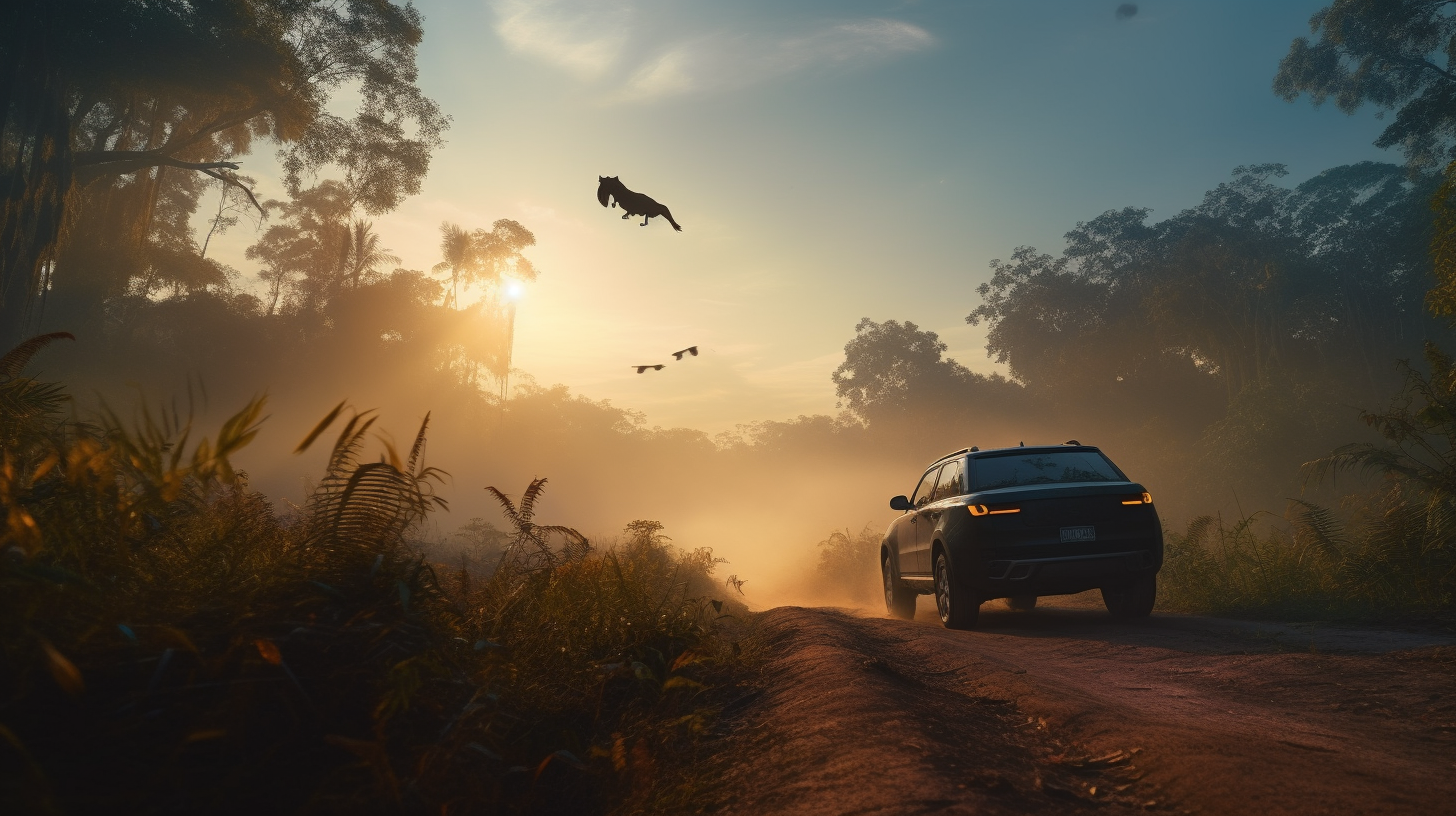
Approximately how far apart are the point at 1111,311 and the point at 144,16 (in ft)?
152

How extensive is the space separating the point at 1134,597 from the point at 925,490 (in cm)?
289

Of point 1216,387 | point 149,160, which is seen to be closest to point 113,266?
point 149,160

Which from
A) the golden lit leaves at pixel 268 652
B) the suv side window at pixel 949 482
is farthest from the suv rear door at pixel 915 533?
the golden lit leaves at pixel 268 652

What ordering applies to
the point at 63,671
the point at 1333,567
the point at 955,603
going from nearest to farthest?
the point at 63,671, the point at 955,603, the point at 1333,567

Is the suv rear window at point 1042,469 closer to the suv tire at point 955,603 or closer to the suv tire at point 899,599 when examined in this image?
the suv tire at point 955,603

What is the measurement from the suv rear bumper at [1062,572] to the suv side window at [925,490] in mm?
2106

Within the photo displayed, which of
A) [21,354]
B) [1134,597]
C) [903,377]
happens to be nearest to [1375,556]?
[1134,597]

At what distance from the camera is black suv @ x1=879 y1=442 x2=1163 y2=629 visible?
7.89 meters

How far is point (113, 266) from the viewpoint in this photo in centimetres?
2950

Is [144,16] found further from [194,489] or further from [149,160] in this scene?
[194,489]

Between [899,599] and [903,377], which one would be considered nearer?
[899,599]

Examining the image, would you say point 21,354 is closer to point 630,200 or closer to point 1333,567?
point 630,200

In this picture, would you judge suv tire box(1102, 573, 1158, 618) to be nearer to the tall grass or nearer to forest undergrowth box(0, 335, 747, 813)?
the tall grass

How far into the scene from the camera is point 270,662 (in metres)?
2.62
